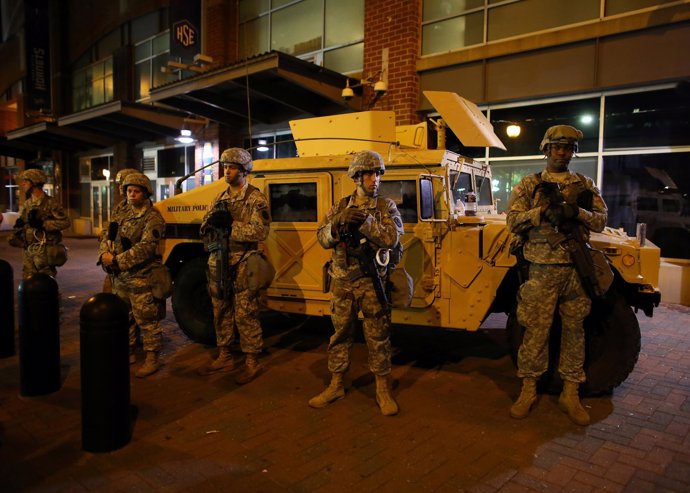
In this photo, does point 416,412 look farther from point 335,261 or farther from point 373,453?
point 335,261

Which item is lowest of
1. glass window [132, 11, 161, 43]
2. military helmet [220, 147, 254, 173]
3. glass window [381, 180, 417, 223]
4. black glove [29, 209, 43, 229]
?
black glove [29, 209, 43, 229]

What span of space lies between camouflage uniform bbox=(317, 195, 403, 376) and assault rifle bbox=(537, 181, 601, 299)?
1.05 meters

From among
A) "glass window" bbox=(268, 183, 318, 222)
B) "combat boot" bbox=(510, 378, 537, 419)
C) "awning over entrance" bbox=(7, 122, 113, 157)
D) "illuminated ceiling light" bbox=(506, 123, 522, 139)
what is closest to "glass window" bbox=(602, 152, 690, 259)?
"illuminated ceiling light" bbox=(506, 123, 522, 139)

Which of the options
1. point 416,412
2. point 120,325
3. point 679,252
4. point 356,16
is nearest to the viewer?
point 120,325

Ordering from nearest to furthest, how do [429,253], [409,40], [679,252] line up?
[429,253], [679,252], [409,40]

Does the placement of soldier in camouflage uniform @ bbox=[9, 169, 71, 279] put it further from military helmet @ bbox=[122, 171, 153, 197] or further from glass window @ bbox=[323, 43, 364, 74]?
glass window @ bbox=[323, 43, 364, 74]

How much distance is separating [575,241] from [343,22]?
9101 mm

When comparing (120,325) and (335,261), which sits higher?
(335,261)

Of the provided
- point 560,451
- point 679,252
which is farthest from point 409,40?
point 560,451

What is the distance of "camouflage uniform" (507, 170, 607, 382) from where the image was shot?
3.65 meters

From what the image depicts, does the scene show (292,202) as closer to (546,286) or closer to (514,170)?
(546,286)

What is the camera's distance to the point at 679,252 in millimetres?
8031

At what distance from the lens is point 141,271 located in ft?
15.3

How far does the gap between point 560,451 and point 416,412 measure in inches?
39.7
